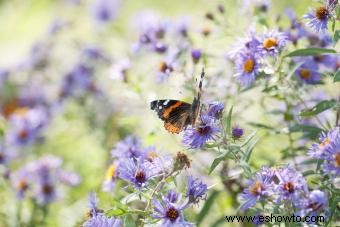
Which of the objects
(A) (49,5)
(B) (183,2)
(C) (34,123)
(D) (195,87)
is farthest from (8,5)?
(D) (195,87)

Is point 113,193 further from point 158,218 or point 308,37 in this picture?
point 308,37

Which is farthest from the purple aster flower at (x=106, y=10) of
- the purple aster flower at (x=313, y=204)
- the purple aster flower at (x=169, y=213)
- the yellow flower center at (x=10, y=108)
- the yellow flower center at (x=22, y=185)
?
the purple aster flower at (x=313, y=204)

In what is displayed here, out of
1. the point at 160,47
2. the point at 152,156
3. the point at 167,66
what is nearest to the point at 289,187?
the point at 152,156

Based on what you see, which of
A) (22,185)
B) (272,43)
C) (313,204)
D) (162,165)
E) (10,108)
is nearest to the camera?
(313,204)

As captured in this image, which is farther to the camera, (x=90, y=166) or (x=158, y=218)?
(x=90, y=166)

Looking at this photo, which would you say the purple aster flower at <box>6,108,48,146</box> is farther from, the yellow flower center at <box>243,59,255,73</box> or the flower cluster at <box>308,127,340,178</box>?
the flower cluster at <box>308,127,340,178</box>

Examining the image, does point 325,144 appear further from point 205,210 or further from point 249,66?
point 205,210

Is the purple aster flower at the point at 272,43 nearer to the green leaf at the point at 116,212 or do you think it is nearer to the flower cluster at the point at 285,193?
the flower cluster at the point at 285,193
